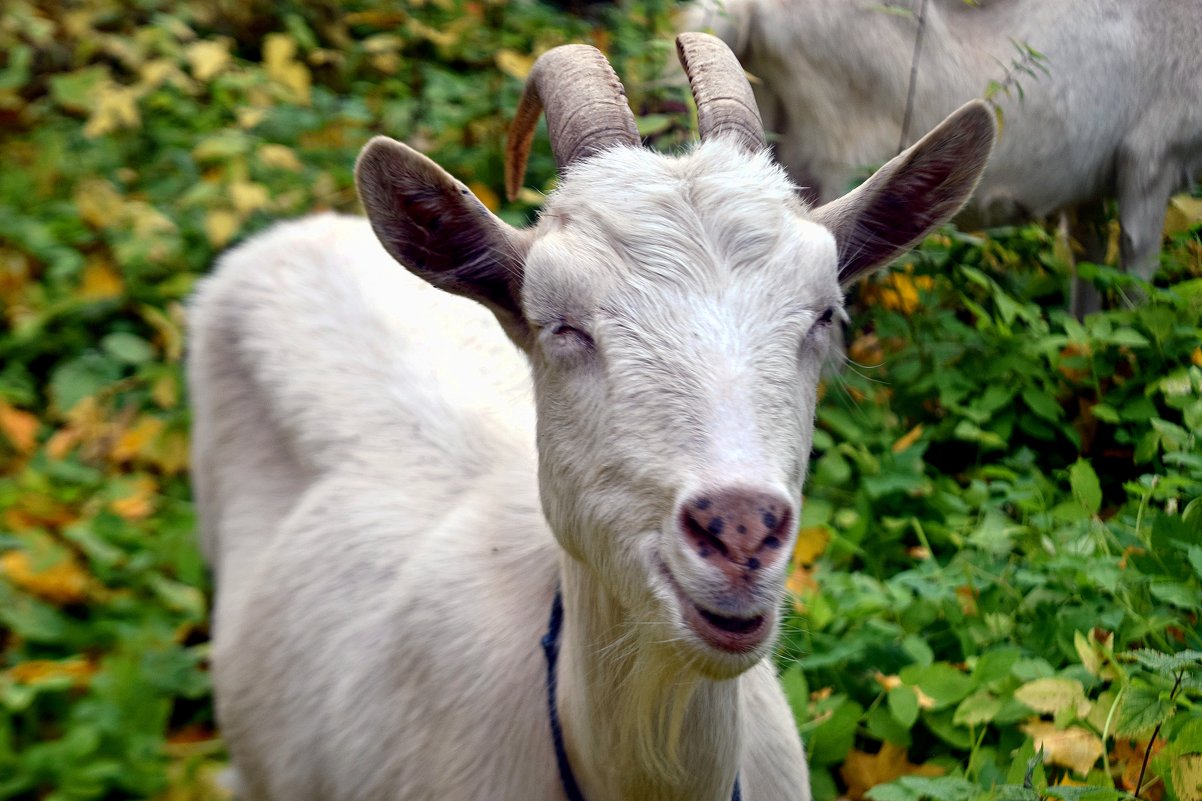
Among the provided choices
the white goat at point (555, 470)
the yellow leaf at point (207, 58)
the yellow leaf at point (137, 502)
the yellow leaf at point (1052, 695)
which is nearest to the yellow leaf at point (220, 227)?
the yellow leaf at point (207, 58)

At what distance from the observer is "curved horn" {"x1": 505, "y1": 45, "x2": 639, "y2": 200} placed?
7.89 feet

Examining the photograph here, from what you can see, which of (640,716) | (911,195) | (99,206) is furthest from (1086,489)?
(99,206)

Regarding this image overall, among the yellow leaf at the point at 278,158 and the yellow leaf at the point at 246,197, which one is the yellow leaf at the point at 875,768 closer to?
the yellow leaf at the point at 246,197

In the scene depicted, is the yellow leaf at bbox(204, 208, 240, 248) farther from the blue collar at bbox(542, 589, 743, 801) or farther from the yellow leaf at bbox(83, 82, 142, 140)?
the blue collar at bbox(542, 589, 743, 801)

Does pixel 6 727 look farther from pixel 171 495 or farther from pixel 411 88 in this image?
pixel 411 88

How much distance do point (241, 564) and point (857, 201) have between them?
222 centimetres

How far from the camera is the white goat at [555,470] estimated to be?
6.41 feet

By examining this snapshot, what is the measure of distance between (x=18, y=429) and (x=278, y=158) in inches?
72.7

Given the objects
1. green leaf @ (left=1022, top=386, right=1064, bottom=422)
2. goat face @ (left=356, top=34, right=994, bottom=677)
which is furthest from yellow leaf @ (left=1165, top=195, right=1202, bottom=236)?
goat face @ (left=356, top=34, right=994, bottom=677)

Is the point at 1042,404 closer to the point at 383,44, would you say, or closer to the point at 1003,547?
the point at 1003,547

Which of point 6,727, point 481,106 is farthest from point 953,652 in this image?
point 481,106

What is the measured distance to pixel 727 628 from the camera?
6.04 feet

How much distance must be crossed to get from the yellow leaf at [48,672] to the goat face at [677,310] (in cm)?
217

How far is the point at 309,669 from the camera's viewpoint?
123 inches
